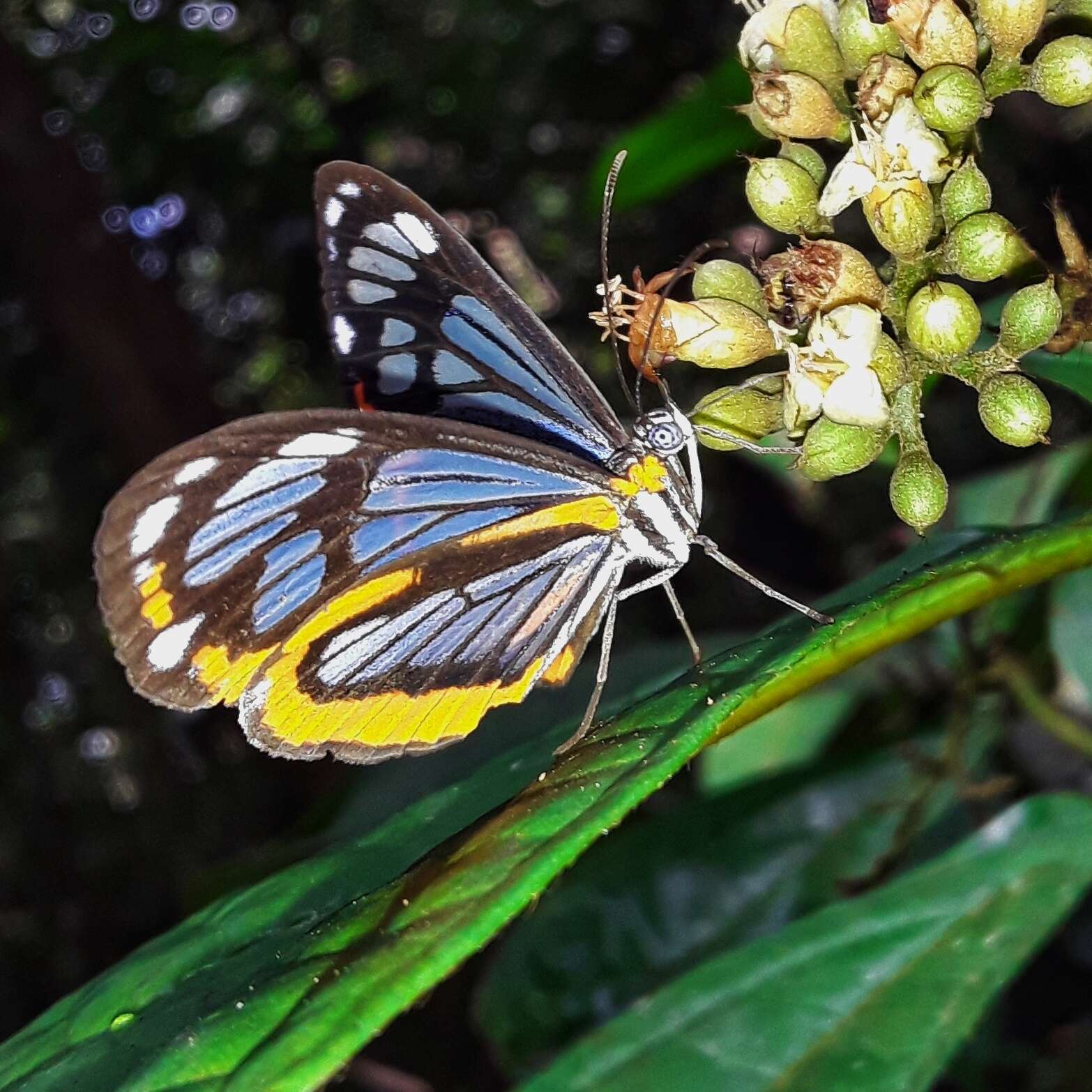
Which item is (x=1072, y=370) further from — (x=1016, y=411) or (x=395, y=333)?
(x=395, y=333)

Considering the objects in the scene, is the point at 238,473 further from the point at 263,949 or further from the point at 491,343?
the point at 263,949

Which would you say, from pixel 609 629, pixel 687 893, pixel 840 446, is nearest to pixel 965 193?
pixel 840 446

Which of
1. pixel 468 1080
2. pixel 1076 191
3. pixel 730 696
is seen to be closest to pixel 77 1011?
pixel 730 696

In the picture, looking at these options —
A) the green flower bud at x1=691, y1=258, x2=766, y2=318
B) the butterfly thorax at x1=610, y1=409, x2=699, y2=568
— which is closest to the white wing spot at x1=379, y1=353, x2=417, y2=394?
the butterfly thorax at x1=610, y1=409, x2=699, y2=568

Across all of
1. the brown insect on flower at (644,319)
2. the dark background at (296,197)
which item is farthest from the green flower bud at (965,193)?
the dark background at (296,197)

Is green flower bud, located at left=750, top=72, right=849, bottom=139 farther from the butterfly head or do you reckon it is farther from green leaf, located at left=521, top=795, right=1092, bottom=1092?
green leaf, located at left=521, top=795, right=1092, bottom=1092

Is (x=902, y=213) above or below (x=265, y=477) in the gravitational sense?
below
